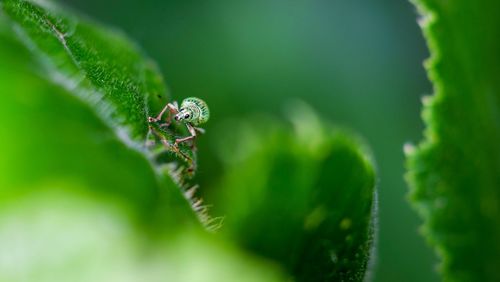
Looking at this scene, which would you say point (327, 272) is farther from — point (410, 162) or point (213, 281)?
point (213, 281)

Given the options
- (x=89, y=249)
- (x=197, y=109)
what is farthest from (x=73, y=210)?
(x=197, y=109)

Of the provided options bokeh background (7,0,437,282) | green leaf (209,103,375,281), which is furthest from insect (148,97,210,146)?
bokeh background (7,0,437,282)

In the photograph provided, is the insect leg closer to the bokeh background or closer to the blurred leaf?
the blurred leaf

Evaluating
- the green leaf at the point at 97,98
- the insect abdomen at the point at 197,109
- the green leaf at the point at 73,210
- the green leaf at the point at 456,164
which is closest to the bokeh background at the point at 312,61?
the insect abdomen at the point at 197,109

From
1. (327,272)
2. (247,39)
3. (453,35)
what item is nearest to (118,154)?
(327,272)

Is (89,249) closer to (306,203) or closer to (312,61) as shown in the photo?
(306,203)

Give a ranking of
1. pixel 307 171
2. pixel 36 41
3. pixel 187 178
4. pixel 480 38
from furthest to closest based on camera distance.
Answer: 1. pixel 480 38
2. pixel 307 171
3. pixel 187 178
4. pixel 36 41
